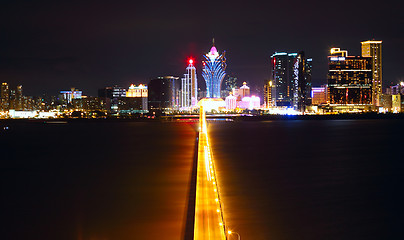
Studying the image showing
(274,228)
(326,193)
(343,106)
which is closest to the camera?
(274,228)

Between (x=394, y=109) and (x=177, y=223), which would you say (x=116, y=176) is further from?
(x=394, y=109)

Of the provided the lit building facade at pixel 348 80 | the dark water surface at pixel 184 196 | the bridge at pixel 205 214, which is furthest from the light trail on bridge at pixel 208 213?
the lit building facade at pixel 348 80

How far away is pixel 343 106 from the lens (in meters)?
163

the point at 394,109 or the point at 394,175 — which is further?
the point at 394,109

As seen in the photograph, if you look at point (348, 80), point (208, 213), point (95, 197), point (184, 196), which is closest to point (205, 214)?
point (208, 213)

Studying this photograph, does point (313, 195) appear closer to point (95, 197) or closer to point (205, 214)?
point (205, 214)

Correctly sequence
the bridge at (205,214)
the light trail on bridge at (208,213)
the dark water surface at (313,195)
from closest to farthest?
the light trail on bridge at (208,213) → the bridge at (205,214) → the dark water surface at (313,195)

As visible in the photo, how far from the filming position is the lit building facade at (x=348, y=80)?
16462 cm

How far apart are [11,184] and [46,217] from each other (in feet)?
25.5

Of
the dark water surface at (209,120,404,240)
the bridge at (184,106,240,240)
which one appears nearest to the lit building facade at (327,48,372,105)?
the dark water surface at (209,120,404,240)

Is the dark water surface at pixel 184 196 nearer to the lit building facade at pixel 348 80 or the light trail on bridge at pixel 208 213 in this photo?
the light trail on bridge at pixel 208 213

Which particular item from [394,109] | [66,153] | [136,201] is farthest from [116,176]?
[394,109]

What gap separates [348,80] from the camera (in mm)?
164750

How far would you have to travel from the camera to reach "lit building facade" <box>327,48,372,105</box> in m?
165
